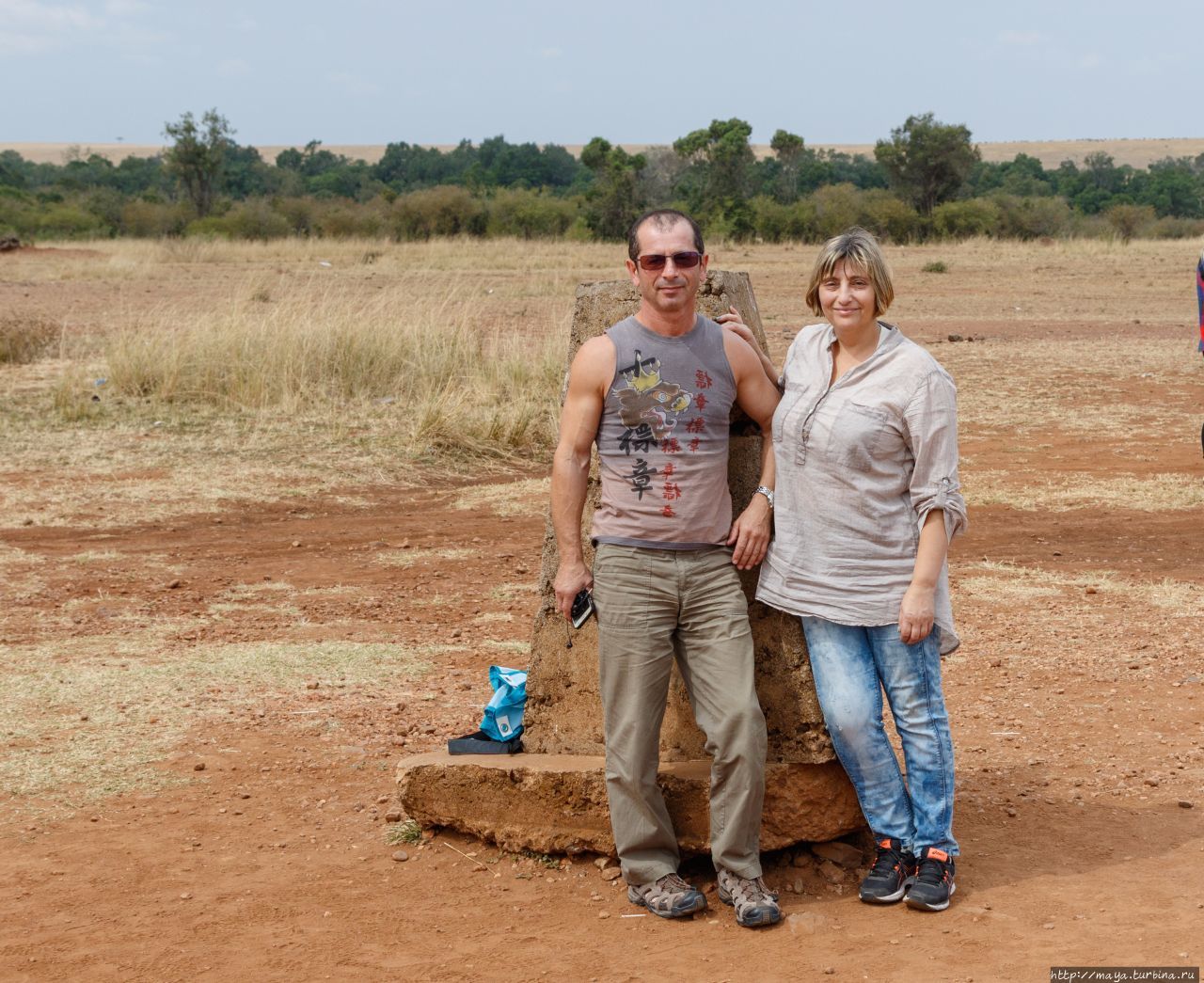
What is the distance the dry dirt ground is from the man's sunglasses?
62.2 inches

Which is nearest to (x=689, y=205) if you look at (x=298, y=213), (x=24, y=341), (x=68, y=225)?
(x=298, y=213)

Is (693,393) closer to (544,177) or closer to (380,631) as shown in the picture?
(380,631)

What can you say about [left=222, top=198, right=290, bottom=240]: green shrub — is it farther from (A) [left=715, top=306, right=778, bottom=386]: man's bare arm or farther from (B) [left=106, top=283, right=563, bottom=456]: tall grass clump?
(A) [left=715, top=306, right=778, bottom=386]: man's bare arm

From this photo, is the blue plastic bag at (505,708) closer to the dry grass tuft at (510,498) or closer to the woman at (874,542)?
the woman at (874,542)

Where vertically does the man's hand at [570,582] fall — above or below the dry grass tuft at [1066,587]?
above

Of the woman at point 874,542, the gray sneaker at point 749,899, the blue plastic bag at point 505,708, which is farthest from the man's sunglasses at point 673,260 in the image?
the gray sneaker at point 749,899

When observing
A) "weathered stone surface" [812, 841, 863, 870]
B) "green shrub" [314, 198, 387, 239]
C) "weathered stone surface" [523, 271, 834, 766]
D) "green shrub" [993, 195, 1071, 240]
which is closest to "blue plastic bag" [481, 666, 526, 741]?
"weathered stone surface" [523, 271, 834, 766]

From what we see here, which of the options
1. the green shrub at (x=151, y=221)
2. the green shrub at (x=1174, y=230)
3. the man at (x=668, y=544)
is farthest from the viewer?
the green shrub at (x=151, y=221)

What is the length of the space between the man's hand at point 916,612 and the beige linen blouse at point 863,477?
5 cm

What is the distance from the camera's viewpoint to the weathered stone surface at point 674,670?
12.0 ft

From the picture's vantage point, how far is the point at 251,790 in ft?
14.3

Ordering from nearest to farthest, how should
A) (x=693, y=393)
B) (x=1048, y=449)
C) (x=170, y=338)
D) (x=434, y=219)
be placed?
1. (x=693, y=393)
2. (x=1048, y=449)
3. (x=170, y=338)
4. (x=434, y=219)

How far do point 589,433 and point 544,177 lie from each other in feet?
214

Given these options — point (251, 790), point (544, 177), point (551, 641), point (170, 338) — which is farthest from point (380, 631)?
point (544, 177)
